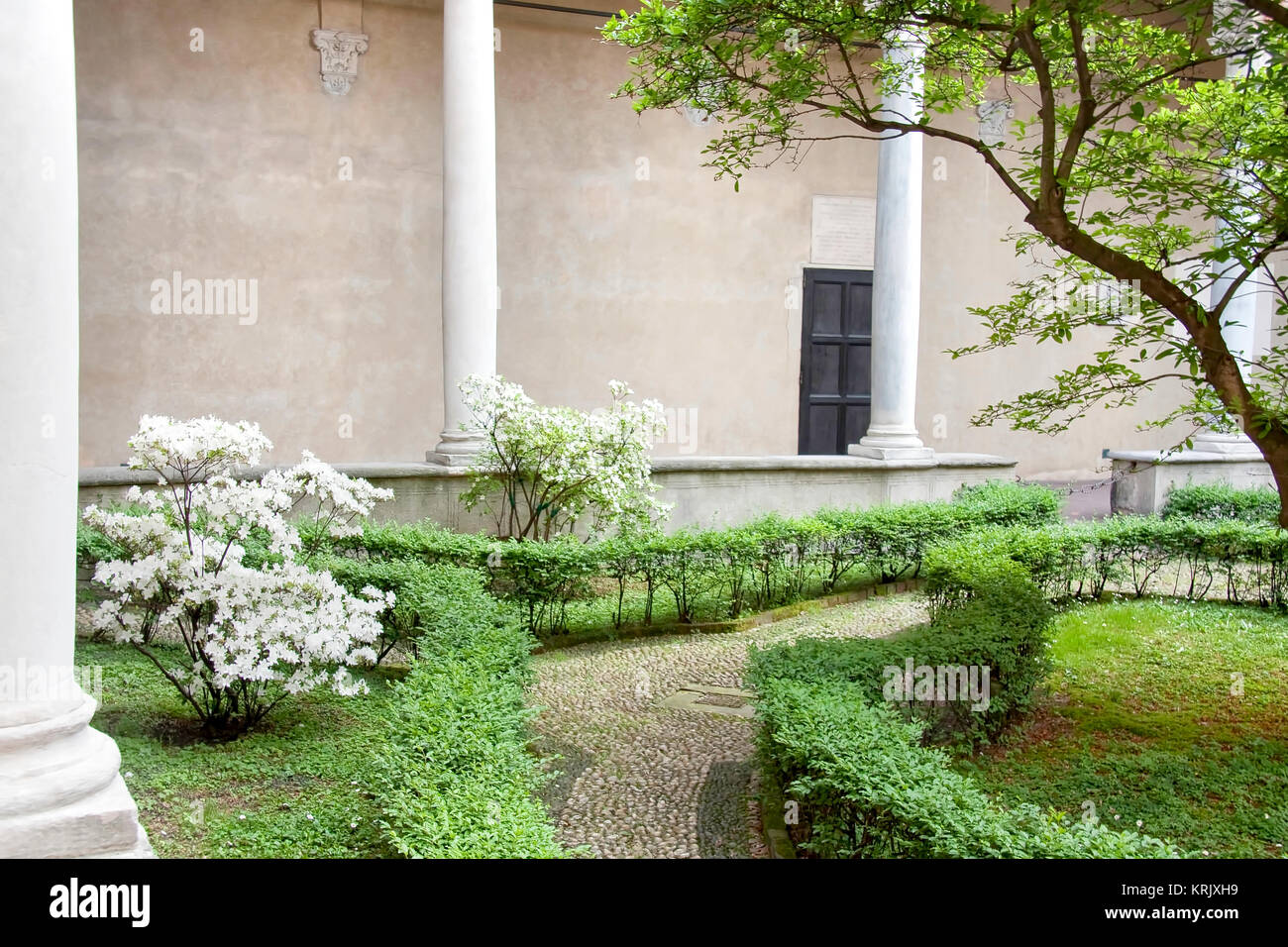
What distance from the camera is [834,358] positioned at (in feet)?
53.1

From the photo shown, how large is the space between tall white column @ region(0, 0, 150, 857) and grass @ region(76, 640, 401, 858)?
0.96 m

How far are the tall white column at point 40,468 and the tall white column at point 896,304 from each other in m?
9.55

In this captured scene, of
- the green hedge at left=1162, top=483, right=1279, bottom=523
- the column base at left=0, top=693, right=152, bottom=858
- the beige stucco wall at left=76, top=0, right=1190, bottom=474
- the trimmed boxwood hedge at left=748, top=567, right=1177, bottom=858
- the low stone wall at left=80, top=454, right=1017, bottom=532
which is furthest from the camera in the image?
the beige stucco wall at left=76, top=0, right=1190, bottom=474

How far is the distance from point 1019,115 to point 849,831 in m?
15.2

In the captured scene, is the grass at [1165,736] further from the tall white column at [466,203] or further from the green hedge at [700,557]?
the tall white column at [466,203]

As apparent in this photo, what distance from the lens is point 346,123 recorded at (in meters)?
13.7

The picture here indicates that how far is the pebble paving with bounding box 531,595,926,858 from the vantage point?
198 inches

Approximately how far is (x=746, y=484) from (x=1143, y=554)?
379 centimetres

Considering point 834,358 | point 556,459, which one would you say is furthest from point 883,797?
point 834,358

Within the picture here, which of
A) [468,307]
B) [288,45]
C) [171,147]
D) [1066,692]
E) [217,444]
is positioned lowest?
[1066,692]

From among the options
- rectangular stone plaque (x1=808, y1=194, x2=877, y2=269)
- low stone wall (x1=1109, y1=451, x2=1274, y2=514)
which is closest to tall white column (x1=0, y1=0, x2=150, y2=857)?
low stone wall (x1=1109, y1=451, x2=1274, y2=514)
